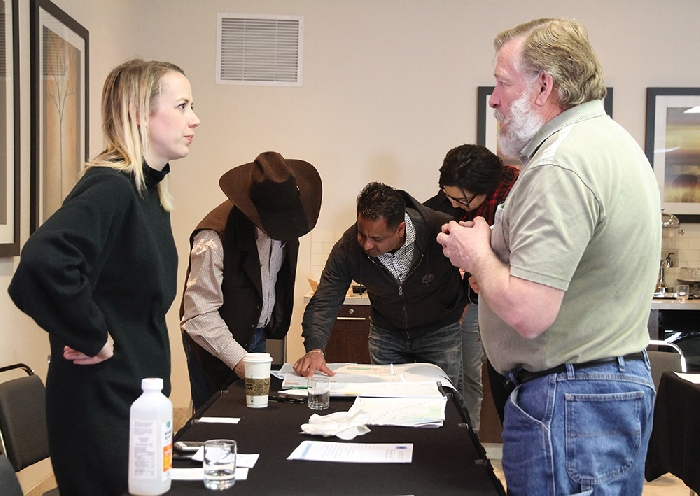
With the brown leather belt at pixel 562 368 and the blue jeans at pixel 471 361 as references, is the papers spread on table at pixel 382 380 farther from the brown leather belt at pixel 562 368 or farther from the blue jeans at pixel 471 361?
the blue jeans at pixel 471 361

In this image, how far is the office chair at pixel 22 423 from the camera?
2.46m

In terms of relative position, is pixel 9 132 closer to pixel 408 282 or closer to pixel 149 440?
pixel 408 282

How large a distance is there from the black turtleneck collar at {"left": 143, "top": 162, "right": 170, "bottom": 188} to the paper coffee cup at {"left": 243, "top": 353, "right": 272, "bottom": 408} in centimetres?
58

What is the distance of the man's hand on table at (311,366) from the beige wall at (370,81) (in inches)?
104

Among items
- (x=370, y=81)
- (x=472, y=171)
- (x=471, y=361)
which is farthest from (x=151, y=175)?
(x=370, y=81)

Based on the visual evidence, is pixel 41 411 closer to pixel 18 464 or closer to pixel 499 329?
pixel 18 464

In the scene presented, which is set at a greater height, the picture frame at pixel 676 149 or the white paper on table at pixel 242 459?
the picture frame at pixel 676 149

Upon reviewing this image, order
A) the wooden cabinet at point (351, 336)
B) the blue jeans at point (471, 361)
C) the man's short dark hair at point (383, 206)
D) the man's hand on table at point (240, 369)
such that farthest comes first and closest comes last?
the wooden cabinet at point (351, 336), the blue jeans at point (471, 361), the man's short dark hair at point (383, 206), the man's hand on table at point (240, 369)

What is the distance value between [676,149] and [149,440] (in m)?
4.77

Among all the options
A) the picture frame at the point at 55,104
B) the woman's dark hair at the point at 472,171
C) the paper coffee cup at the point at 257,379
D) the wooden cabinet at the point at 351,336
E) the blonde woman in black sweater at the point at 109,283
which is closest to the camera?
the blonde woman in black sweater at the point at 109,283

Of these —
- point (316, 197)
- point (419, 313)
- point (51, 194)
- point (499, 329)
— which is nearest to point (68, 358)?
point (499, 329)

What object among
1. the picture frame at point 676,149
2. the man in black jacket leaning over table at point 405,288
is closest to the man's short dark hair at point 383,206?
the man in black jacket leaning over table at point 405,288

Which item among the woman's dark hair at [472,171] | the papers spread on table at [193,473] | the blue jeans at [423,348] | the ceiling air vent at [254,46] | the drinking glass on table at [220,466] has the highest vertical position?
the ceiling air vent at [254,46]

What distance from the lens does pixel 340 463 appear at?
174 centimetres
